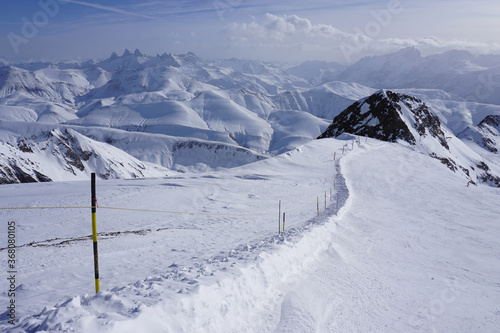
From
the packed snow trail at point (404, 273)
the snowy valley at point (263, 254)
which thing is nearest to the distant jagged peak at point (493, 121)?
the snowy valley at point (263, 254)

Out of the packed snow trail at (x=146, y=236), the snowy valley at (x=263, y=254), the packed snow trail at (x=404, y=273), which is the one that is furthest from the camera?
the packed snow trail at (x=404, y=273)

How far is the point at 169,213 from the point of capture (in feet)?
69.7

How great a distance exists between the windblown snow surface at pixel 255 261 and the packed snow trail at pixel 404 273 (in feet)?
0.19

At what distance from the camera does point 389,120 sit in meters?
69.0

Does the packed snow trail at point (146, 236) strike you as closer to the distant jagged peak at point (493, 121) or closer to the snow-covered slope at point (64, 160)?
the snow-covered slope at point (64, 160)

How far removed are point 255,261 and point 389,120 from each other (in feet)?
223

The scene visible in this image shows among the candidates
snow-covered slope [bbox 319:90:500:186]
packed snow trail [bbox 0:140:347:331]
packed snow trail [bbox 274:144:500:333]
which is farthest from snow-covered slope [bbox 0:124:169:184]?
packed snow trail [bbox 274:144:500:333]

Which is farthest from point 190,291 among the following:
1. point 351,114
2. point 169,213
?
point 351,114

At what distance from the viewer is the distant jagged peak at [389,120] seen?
66750 millimetres

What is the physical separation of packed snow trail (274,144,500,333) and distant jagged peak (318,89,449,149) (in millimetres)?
44464

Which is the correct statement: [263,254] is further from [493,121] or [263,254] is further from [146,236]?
[493,121]

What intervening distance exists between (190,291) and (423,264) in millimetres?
9732

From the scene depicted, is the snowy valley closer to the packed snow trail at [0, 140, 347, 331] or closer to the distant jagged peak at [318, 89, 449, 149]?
the packed snow trail at [0, 140, 347, 331]

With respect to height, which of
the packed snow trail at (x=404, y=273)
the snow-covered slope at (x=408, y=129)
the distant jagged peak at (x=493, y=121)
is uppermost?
the distant jagged peak at (x=493, y=121)
